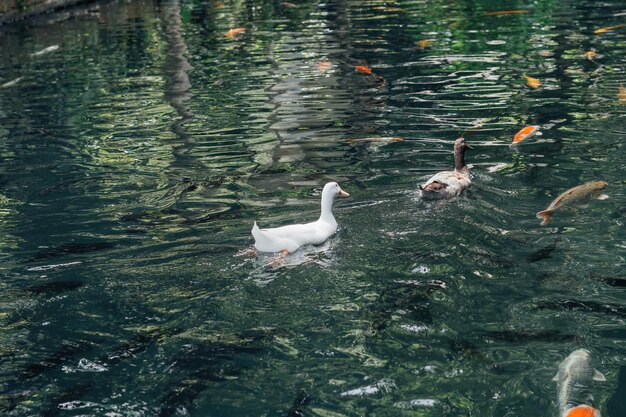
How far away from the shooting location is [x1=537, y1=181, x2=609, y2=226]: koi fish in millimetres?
8172

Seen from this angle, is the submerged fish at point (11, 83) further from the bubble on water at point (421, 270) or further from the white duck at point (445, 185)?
the bubble on water at point (421, 270)

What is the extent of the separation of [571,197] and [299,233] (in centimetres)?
265

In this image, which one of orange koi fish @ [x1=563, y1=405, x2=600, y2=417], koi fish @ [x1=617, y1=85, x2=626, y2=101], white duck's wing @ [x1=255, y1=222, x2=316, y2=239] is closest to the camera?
orange koi fish @ [x1=563, y1=405, x2=600, y2=417]

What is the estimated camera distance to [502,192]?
30.1ft

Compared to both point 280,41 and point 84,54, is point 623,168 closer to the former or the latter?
point 280,41

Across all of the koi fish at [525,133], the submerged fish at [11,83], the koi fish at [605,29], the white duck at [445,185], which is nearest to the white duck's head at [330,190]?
the white duck at [445,185]

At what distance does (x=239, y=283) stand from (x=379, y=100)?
23.3 ft

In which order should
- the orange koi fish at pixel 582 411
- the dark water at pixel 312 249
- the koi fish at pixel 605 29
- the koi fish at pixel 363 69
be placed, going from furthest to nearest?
the koi fish at pixel 605 29 < the koi fish at pixel 363 69 < the dark water at pixel 312 249 < the orange koi fish at pixel 582 411

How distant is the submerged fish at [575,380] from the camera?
5.27m

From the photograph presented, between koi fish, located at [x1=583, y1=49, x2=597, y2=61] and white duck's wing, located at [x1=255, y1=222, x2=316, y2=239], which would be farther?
koi fish, located at [x1=583, y1=49, x2=597, y2=61]

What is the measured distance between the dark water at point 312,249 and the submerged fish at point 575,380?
9 cm

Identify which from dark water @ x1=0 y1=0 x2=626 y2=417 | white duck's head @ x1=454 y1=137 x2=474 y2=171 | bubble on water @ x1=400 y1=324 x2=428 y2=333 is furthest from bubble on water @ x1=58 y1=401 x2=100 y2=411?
white duck's head @ x1=454 y1=137 x2=474 y2=171

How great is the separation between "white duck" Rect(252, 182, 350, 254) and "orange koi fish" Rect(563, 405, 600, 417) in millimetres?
3247

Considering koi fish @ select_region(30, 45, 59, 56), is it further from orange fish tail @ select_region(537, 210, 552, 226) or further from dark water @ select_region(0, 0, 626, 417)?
orange fish tail @ select_region(537, 210, 552, 226)
